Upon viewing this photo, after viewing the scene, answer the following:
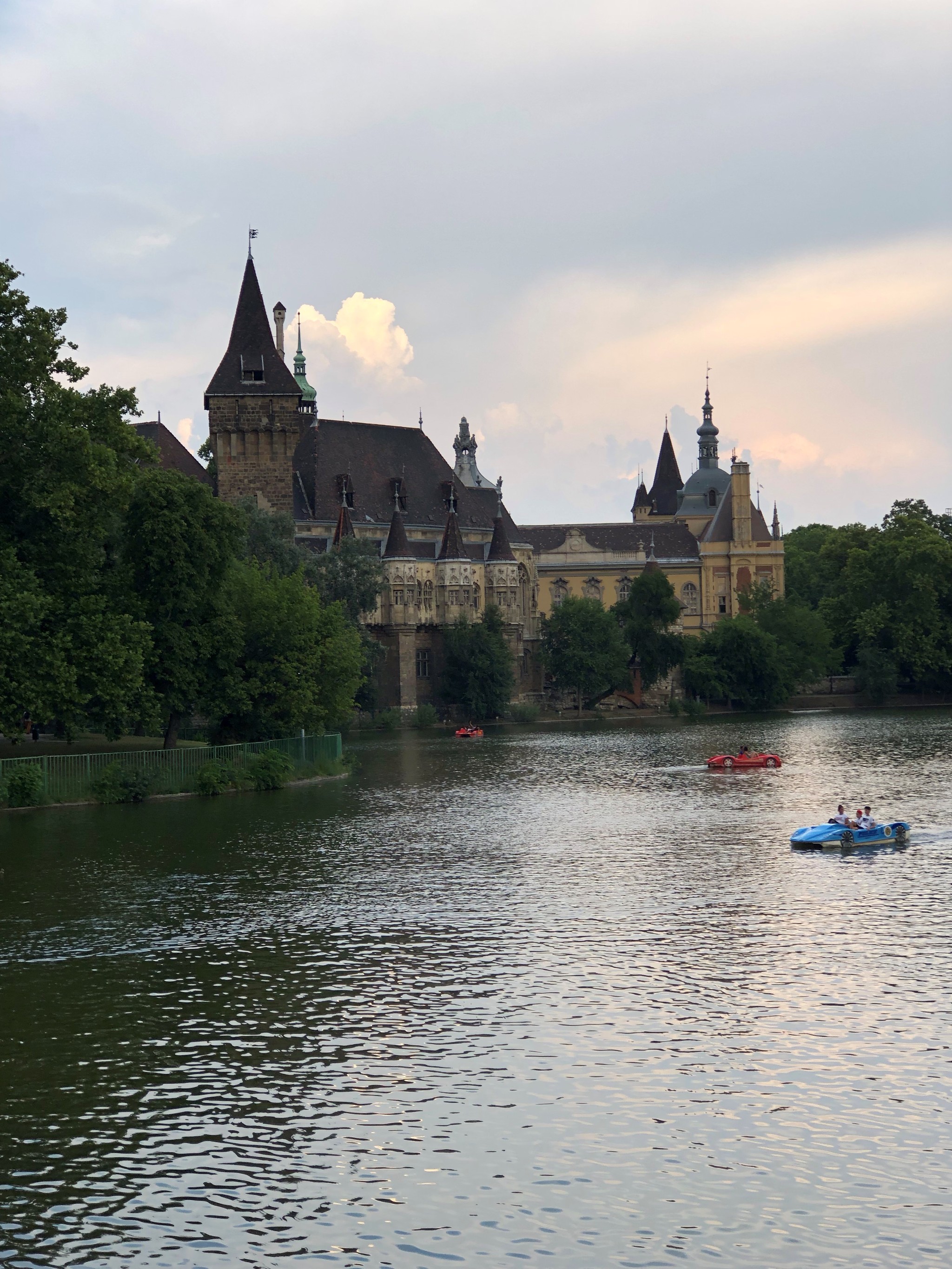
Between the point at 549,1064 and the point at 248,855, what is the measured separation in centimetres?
2217

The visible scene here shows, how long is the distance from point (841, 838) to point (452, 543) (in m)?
92.4

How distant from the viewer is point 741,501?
180 metres

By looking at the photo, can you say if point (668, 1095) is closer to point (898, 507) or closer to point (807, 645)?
point (807, 645)

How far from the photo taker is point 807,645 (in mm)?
134875

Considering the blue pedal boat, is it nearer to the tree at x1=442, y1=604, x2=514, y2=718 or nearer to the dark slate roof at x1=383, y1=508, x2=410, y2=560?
the tree at x1=442, y1=604, x2=514, y2=718

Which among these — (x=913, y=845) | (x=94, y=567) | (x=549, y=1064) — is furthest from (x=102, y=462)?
(x=549, y=1064)

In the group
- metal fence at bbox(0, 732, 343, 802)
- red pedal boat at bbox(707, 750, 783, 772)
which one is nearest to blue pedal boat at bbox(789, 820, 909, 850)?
metal fence at bbox(0, 732, 343, 802)

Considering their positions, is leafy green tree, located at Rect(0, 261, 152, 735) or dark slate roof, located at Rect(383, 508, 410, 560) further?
dark slate roof, located at Rect(383, 508, 410, 560)

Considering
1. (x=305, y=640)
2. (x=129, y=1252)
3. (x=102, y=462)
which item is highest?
(x=102, y=462)

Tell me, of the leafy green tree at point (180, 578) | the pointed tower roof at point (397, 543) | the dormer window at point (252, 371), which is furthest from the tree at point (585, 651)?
the leafy green tree at point (180, 578)

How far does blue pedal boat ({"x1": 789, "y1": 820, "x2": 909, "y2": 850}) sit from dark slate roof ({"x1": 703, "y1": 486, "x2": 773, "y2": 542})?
137994mm

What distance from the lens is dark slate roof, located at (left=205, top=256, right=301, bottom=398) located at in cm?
12044

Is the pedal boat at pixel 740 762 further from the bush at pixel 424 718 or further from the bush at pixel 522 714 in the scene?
the bush at pixel 522 714

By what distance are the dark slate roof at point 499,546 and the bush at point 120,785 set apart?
82.6 metres
